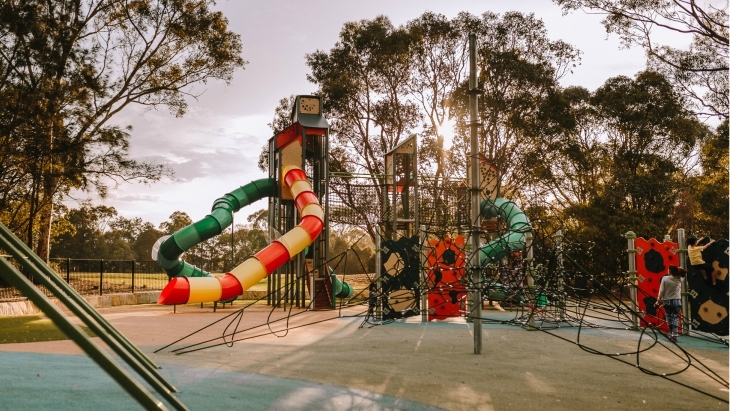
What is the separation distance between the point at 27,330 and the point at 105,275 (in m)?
10.9

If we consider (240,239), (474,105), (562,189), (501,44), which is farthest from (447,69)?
(240,239)

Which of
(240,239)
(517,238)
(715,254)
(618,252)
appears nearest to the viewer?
(715,254)

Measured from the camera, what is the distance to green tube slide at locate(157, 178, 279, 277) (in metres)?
15.5

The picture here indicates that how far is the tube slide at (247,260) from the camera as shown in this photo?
1202 cm

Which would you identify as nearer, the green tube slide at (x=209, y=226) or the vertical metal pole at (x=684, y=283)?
the vertical metal pole at (x=684, y=283)

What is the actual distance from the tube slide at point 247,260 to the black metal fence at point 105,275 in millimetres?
5221

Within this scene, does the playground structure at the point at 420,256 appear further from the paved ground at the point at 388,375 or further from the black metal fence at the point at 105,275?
the black metal fence at the point at 105,275

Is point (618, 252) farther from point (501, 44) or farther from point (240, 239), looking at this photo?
point (240, 239)

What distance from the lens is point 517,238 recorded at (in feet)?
50.2

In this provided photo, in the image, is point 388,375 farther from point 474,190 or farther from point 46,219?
point 46,219

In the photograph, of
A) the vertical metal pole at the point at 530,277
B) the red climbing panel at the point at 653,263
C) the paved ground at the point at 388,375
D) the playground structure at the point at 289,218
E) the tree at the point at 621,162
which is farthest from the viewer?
the tree at the point at 621,162

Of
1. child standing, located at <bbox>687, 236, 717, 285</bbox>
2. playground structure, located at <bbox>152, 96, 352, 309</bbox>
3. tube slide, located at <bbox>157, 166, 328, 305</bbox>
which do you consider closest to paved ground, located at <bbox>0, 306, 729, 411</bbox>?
child standing, located at <bbox>687, 236, 717, 285</bbox>

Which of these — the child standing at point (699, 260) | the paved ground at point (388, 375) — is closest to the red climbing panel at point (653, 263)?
the child standing at point (699, 260)

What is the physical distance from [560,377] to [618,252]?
56.6 ft
